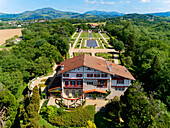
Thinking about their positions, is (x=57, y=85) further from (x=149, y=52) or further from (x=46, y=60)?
(x=149, y=52)

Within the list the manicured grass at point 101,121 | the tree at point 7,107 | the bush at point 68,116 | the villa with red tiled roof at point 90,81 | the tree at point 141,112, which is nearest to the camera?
the tree at point 141,112

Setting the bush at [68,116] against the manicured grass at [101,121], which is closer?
the bush at [68,116]

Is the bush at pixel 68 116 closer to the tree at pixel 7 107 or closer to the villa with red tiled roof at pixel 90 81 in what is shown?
the villa with red tiled roof at pixel 90 81

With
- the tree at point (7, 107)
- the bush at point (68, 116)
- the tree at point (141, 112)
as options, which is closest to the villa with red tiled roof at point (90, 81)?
the bush at point (68, 116)

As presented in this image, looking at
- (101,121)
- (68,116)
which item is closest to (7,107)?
(68,116)

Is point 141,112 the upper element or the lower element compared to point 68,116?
upper

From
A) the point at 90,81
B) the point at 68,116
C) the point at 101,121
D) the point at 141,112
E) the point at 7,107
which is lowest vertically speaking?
the point at 101,121

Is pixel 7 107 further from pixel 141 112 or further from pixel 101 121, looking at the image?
pixel 141 112

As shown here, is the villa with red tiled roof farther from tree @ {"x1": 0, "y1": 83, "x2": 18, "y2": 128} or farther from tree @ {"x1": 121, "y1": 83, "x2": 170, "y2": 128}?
tree @ {"x1": 121, "y1": 83, "x2": 170, "y2": 128}

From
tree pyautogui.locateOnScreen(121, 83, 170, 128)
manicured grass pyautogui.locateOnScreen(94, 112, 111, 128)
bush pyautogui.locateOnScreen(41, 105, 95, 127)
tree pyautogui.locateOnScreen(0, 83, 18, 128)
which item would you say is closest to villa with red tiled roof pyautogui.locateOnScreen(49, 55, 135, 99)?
bush pyautogui.locateOnScreen(41, 105, 95, 127)

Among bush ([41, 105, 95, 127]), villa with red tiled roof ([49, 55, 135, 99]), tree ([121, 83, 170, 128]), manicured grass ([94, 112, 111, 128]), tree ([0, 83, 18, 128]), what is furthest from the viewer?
villa with red tiled roof ([49, 55, 135, 99])

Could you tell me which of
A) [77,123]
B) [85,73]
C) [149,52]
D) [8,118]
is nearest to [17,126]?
[8,118]

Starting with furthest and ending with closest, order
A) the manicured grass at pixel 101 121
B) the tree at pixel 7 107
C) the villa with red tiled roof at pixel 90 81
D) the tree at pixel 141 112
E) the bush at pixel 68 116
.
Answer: the villa with red tiled roof at pixel 90 81 → the manicured grass at pixel 101 121 → the bush at pixel 68 116 → the tree at pixel 7 107 → the tree at pixel 141 112

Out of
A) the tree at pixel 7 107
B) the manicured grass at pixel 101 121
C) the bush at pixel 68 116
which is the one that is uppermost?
the tree at pixel 7 107
